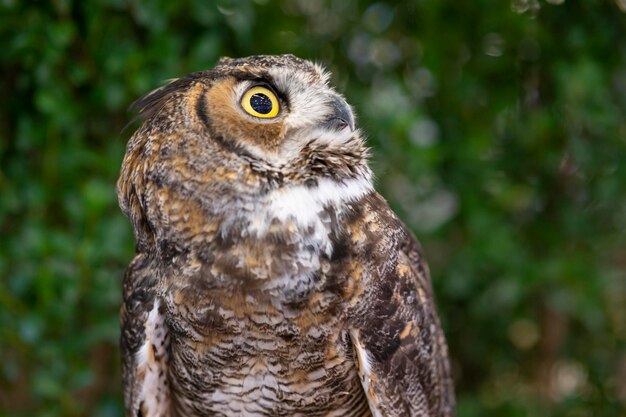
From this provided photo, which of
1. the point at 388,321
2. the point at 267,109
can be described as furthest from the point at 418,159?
the point at 267,109

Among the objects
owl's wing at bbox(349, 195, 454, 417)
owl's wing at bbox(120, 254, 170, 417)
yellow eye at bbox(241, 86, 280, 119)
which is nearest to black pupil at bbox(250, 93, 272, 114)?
yellow eye at bbox(241, 86, 280, 119)

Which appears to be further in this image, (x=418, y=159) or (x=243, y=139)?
(x=418, y=159)

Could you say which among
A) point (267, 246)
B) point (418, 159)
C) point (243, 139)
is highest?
point (418, 159)

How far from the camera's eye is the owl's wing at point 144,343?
1.22m

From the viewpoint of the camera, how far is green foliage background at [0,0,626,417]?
5.44 feet

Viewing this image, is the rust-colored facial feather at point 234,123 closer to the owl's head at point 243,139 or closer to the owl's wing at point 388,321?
the owl's head at point 243,139

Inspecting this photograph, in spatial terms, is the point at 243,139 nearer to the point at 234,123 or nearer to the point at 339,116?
the point at 234,123

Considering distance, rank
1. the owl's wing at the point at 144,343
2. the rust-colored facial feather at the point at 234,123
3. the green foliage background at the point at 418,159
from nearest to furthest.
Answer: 1. the rust-colored facial feather at the point at 234,123
2. the owl's wing at the point at 144,343
3. the green foliage background at the point at 418,159

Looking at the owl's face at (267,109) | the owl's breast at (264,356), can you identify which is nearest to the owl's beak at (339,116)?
the owl's face at (267,109)

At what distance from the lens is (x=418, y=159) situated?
186 cm

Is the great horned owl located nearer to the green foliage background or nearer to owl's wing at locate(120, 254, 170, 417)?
owl's wing at locate(120, 254, 170, 417)

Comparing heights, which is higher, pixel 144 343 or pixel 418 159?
pixel 418 159

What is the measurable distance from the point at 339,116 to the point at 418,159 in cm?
80

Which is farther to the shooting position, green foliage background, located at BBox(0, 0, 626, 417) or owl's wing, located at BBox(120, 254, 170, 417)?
green foliage background, located at BBox(0, 0, 626, 417)
